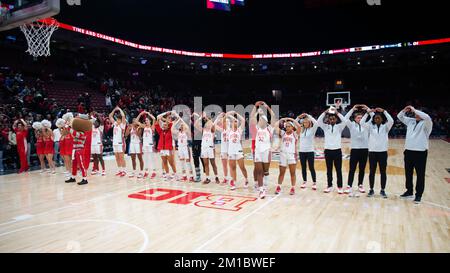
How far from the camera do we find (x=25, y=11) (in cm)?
534

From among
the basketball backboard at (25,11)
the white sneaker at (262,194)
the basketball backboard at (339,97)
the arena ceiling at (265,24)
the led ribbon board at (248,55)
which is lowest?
the white sneaker at (262,194)

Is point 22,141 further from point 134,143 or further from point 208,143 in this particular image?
point 208,143

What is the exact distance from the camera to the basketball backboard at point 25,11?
507cm

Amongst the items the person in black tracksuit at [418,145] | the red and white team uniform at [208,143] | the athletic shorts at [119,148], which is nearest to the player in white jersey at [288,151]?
the red and white team uniform at [208,143]

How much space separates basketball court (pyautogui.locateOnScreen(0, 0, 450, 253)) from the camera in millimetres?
4320

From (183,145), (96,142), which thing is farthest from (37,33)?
(183,145)

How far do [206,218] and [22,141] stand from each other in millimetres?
8771

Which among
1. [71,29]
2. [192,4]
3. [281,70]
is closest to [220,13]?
[192,4]

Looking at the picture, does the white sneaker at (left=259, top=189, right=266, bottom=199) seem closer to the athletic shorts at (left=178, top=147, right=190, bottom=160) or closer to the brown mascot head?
the athletic shorts at (left=178, top=147, right=190, bottom=160)

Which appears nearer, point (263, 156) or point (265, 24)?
point (263, 156)

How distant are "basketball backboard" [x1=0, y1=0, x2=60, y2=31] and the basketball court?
0.07ft

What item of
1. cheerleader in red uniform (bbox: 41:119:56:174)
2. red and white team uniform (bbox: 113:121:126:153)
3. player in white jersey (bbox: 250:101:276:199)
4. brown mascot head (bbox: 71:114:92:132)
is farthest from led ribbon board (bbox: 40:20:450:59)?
player in white jersey (bbox: 250:101:276:199)

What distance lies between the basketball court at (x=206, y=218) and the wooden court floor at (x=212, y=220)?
0.02 m

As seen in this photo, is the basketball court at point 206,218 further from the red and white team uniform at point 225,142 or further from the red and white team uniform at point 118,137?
the red and white team uniform at point 118,137
